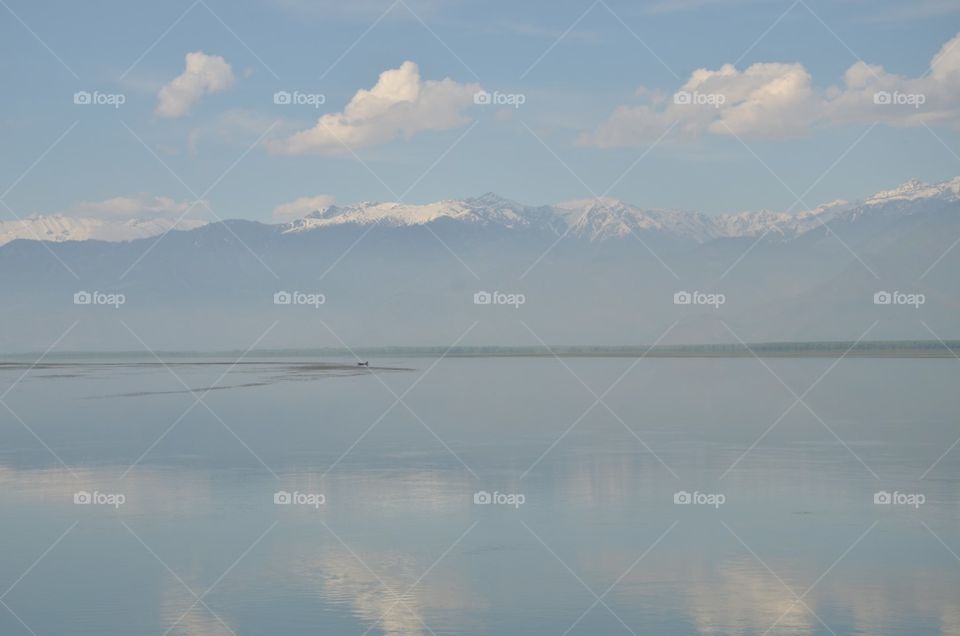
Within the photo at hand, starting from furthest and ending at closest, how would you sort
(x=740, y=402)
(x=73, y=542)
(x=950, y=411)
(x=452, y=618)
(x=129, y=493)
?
(x=740, y=402)
(x=950, y=411)
(x=129, y=493)
(x=73, y=542)
(x=452, y=618)

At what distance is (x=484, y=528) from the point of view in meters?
25.4

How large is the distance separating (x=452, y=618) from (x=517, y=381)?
251 feet

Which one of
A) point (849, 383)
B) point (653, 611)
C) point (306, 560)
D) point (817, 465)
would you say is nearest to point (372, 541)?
point (306, 560)

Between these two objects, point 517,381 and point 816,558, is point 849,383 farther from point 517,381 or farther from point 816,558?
point 816,558

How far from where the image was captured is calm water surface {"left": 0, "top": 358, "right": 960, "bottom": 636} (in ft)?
62.5

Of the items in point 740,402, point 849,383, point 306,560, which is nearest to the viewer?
point 306,560

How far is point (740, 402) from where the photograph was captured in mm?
61594

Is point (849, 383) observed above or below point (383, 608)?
above

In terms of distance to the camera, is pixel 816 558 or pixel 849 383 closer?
pixel 816 558

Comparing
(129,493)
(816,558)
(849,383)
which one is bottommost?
(816,558)

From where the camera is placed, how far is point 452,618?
1870 centimetres

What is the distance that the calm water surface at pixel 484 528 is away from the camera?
19047 mm

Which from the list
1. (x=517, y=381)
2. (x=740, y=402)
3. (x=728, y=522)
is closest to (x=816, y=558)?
(x=728, y=522)

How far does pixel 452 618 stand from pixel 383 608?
119 cm
